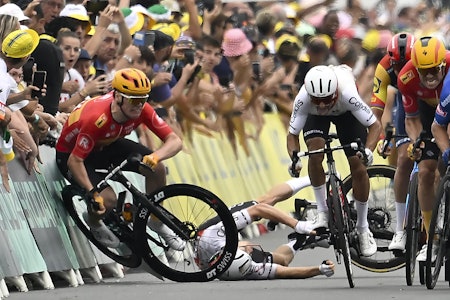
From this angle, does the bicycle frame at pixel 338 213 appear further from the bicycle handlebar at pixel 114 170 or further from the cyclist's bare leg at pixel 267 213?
the bicycle handlebar at pixel 114 170

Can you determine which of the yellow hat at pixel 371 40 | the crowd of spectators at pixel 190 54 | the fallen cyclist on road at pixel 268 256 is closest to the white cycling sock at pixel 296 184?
the fallen cyclist on road at pixel 268 256

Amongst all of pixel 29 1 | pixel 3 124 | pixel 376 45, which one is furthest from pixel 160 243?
pixel 376 45

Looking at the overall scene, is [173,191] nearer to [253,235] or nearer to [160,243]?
[160,243]

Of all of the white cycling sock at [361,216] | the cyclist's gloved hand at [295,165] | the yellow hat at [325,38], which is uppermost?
the cyclist's gloved hand at [295,165]

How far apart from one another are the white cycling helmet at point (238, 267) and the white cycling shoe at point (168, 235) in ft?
1.90

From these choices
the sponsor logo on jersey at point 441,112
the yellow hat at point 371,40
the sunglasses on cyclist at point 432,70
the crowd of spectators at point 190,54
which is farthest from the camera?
the yellow hat at point 371,40

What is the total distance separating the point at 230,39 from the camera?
21156 mm

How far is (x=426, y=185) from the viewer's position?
13164 millimetres

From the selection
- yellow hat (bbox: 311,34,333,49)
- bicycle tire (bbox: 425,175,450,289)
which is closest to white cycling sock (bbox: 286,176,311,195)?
bicycle tire (bbox: 425,175,450,289)

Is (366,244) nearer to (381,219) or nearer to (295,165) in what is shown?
(381,219)

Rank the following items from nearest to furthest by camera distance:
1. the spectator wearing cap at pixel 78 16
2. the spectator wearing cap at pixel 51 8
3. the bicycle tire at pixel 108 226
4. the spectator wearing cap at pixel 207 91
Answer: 1. the bicycle tire at pixel 108 226
2. the spectator wearing cap at pixel 51 8
3. the spectator wearing cap at pixel 78 16
4. the spectator wearing cap at pixel 207 91

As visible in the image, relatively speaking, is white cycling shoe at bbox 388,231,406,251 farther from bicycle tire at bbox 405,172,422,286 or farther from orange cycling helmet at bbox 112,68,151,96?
orange cycling helmet at bbox 112,68,151,96

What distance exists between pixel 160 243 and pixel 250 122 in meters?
8.73

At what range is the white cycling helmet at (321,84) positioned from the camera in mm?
13570
